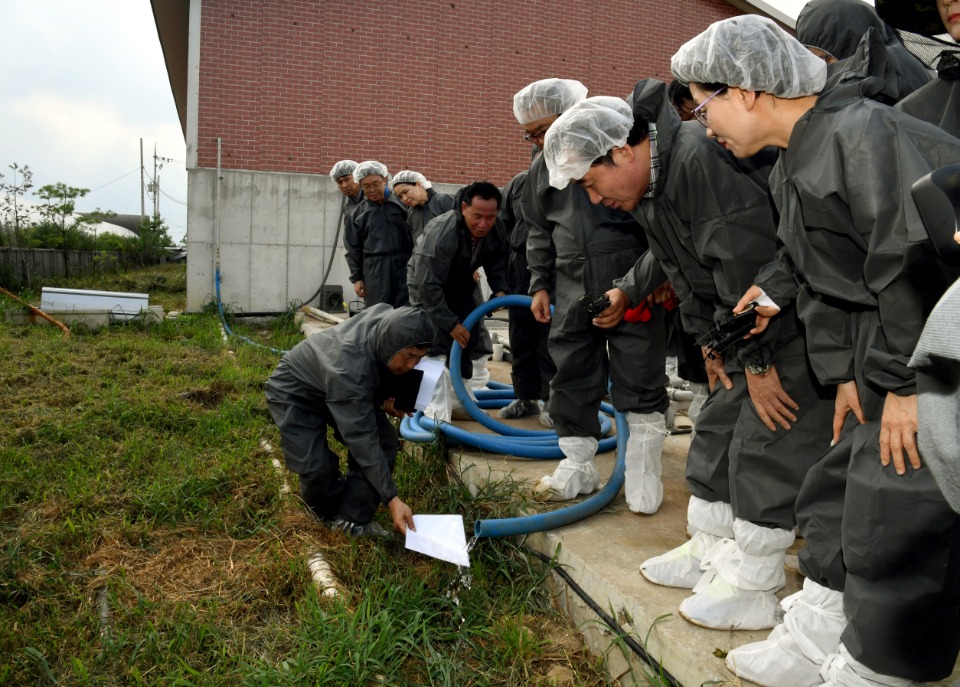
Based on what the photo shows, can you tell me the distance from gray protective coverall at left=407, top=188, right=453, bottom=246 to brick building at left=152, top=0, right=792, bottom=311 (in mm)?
5474

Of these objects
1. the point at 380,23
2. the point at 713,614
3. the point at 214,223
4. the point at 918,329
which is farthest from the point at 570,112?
the point at 380,23

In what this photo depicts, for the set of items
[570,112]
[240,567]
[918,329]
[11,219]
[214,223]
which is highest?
[570,112]

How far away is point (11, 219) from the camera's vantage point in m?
15.4

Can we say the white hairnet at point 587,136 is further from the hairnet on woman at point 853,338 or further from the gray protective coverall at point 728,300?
the hairnet on woman at point 853,338

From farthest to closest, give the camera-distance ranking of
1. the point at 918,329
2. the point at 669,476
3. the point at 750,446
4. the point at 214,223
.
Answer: the point at 214,223 → the point at 669,476 → the point at 750,446 → the point at 918,329

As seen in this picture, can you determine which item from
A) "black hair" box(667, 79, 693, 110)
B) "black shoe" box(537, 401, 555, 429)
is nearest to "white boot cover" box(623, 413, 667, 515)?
"black hair" box(667, 79, 693, 110)

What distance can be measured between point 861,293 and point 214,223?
36.2 ft

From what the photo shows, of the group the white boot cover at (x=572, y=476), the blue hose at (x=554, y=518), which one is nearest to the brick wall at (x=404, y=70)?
the white boot cover at (x=572, y=476)

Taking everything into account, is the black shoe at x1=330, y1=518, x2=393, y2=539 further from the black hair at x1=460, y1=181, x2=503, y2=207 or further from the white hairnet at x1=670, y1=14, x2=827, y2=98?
the white hairnet at x1=670, y1=14, x2=827, y2=98

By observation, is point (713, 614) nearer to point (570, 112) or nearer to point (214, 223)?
point (570, 112)

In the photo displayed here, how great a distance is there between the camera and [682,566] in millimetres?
2668

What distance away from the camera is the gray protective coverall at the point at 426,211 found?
6.74 meters

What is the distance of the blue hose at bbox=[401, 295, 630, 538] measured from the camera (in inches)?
124

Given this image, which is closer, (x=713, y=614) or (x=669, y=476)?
(x=713, y=614)
